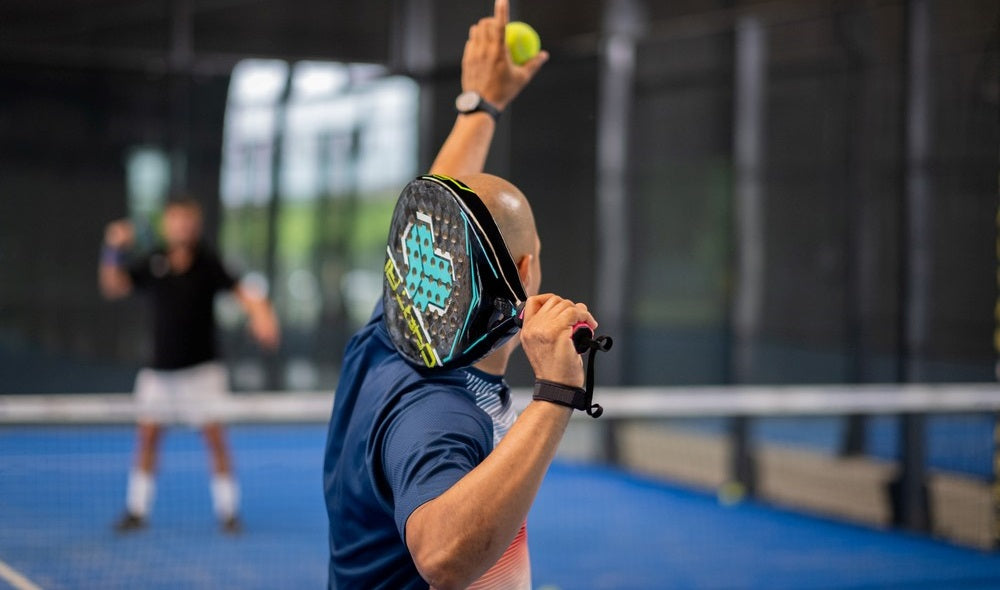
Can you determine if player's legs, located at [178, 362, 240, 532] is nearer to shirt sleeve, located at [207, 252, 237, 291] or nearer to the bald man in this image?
shirt sleeve, located at [207, 252, 237, 291]

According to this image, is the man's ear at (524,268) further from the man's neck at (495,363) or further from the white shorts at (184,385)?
the white shorts at (184,385)

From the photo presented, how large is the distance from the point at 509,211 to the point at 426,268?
0.18 metres

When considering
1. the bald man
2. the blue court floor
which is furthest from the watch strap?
the blue court floor

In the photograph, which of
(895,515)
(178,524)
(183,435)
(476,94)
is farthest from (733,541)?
(183,435)

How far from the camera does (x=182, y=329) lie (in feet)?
23.1

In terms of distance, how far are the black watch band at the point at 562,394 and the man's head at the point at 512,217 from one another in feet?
0.85

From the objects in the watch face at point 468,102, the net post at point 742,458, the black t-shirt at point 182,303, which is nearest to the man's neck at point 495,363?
the watch face at point 468,102

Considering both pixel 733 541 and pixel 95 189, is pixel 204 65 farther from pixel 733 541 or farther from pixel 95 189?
pixel 733 541

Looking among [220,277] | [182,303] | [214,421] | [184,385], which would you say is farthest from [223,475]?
[220,277]

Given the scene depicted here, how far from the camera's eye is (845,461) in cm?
770

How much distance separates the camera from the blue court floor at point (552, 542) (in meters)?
5.81

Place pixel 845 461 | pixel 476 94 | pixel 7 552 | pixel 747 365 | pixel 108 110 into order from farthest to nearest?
pixel 108 110
pixel 747 365
pixel 845 461
pixel 7 552
pixel 476 94

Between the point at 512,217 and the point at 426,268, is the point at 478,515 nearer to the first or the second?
the point at 426,268

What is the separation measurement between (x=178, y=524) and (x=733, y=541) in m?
3.20
